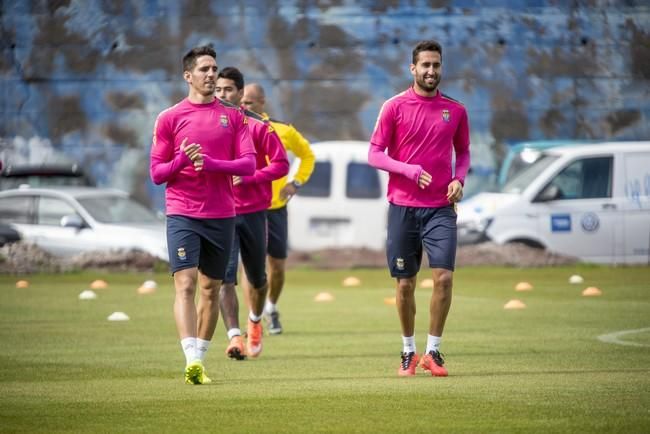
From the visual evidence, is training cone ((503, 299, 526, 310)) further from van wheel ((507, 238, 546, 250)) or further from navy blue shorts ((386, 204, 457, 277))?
van wheel ((507, 238, 546, 250))

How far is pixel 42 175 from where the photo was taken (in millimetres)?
27031

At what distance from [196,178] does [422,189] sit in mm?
1638

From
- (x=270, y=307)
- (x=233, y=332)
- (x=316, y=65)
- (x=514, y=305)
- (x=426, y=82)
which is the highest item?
(x=316, y=65)

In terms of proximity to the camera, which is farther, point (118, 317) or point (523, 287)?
point (523, 287)

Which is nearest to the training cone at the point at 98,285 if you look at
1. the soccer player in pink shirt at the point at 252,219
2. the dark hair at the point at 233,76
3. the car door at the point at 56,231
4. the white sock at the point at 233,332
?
the car door at the point at 56,231

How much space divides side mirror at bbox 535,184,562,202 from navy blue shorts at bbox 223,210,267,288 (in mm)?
11149

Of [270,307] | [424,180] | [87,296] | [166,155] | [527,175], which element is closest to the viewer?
[166,155]

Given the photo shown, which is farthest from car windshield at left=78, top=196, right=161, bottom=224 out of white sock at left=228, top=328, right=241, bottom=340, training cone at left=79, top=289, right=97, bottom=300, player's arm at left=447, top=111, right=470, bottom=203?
player's arm at left=447, top=111, right=470, bottom=203

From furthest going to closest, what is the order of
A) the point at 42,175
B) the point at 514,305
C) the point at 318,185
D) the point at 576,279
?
the point at 42,175 → the point at 318,185 → the point at 576,279 → the point at 514,305

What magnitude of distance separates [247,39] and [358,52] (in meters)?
1.96

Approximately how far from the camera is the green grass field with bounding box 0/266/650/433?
8734 millimetres

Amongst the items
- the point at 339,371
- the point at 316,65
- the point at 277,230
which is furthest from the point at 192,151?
the point at 316,65

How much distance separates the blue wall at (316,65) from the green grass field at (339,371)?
795 cm

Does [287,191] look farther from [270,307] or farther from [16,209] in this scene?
[16,209]
